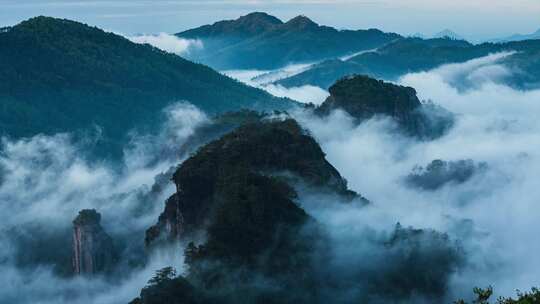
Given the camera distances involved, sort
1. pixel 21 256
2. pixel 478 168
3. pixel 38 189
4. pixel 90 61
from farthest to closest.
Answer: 1. pixel 90 61
2. pixel 38 189
3. pixel 478 168
4. pixel 21 256

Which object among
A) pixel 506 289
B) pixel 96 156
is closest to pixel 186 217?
pixel 506 289

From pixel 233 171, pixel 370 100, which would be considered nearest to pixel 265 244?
pixel 233 171

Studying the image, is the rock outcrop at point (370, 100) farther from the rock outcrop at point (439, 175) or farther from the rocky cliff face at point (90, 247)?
the rocky cliff face at point (90, 247)

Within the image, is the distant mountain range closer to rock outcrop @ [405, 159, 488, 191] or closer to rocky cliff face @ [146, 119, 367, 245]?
rock outcrop @ [405, 159, 488, 191]

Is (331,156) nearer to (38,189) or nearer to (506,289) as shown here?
(38,189)

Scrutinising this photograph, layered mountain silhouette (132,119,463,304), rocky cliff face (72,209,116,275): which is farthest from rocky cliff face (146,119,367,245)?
rocky cliff face (72,209,116,275)

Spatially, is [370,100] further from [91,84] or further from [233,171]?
[91,84]
